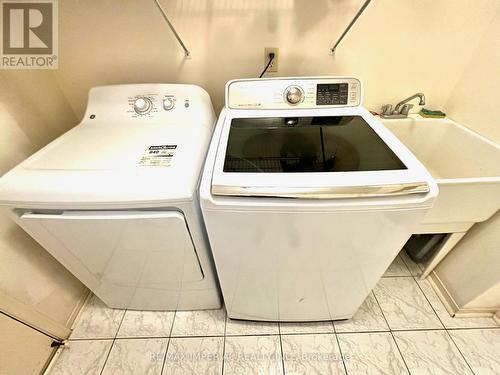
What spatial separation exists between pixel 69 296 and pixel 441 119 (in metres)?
2.46

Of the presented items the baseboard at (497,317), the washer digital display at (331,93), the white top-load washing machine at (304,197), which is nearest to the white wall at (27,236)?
the white top-load washing machine at (304,197)

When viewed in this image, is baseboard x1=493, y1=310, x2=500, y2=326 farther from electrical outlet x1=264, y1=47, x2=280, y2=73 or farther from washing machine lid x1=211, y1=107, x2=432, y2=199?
electrical outlet x1=264, y1=47, x2=280, y2=73

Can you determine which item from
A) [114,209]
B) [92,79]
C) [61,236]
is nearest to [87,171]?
[114,209]

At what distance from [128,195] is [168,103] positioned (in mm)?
607

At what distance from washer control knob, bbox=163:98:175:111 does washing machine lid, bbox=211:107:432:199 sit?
0.98 ft

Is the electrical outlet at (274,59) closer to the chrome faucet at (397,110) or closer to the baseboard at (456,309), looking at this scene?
the chrome faucet at (397,110)

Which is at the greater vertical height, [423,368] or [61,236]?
[61,236]

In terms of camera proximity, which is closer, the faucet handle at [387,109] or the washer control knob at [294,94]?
the washer control knob at [294,94]

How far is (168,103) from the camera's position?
114 centimetres

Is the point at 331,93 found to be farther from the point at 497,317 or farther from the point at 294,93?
the point at 497,317

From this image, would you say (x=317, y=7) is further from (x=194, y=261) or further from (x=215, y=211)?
(x=194, y=261)

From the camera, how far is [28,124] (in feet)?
3.70

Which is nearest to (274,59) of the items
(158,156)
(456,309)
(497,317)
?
(158,156)

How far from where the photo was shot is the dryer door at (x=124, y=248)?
0.80 metres
